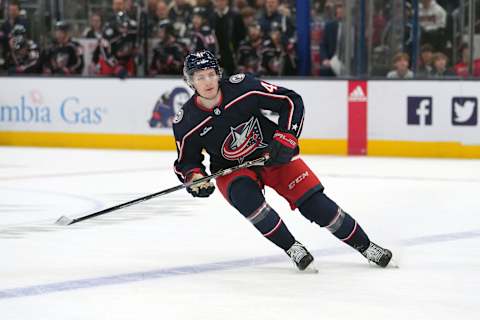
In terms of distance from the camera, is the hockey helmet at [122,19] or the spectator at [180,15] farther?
the hockey helmet at [122,19]

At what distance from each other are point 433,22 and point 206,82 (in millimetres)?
6525

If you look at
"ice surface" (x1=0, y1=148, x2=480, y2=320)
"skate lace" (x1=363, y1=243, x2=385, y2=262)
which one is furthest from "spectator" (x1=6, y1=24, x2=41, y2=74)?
"skate lace" (x1=363, y1=243, x2=385, y2=262)

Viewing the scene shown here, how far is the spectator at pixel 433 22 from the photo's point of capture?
35.7 feet

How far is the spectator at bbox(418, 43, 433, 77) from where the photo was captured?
10.9m

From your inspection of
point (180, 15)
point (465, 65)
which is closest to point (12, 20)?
point (180, 15)

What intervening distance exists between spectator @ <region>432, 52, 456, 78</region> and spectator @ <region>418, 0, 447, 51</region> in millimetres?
78

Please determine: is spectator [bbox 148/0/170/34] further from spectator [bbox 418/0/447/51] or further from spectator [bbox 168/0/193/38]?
spectator [bbox 418/0/447/51]

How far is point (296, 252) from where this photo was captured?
4.78m

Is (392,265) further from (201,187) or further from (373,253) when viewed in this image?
(201,187)

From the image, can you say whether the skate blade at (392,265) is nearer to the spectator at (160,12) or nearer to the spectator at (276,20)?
the spectator at (276,20)

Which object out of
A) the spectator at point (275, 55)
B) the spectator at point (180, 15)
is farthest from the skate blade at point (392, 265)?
the spectator at point (180, 15)

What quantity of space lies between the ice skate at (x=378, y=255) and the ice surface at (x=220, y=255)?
0.04m

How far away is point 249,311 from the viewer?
3975 mm

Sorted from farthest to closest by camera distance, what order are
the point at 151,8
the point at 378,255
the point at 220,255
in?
the point at 151,8 → the point at 220,255 → the point at 378,255
